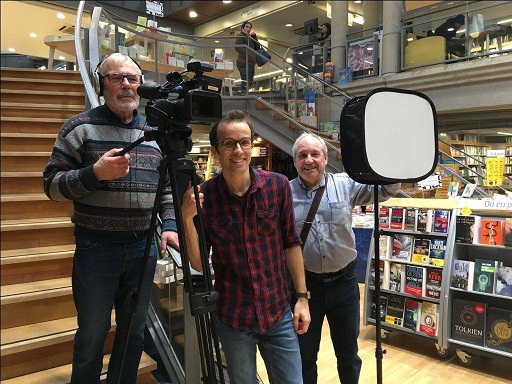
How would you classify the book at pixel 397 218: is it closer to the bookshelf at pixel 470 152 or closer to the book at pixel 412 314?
the book at pixel 412 314

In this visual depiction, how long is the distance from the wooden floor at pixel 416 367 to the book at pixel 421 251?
0.59 metres

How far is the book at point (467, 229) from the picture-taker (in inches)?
115

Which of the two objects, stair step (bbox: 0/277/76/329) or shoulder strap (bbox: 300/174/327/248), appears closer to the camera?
stair step (bbox: 0/277/76/329)

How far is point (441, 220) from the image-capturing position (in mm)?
3107

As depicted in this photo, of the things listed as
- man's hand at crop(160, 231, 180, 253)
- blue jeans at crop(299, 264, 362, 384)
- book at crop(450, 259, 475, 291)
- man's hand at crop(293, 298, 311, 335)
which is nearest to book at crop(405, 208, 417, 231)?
book at crop(450, 259, 475, 291)

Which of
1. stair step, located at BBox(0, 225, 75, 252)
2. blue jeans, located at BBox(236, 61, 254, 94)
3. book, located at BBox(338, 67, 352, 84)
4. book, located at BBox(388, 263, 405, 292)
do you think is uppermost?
book, located at BBox(338, 67, 352, 84)

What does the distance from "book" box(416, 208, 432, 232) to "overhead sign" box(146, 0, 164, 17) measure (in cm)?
282

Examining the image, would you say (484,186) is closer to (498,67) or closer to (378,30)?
(498,67)

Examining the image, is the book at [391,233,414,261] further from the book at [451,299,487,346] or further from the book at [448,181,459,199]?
the book at [448,181,459,199]

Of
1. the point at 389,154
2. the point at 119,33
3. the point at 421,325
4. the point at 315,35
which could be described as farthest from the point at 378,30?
the point at 389,154

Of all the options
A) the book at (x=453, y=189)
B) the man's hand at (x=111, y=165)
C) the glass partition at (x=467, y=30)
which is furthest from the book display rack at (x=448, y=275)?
the glass partition at (x=467, y=30)

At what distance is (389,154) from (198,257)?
0.66 m

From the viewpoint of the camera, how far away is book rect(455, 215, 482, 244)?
291cm

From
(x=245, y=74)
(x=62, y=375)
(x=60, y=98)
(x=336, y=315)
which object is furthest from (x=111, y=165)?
(x=245, y=74)
